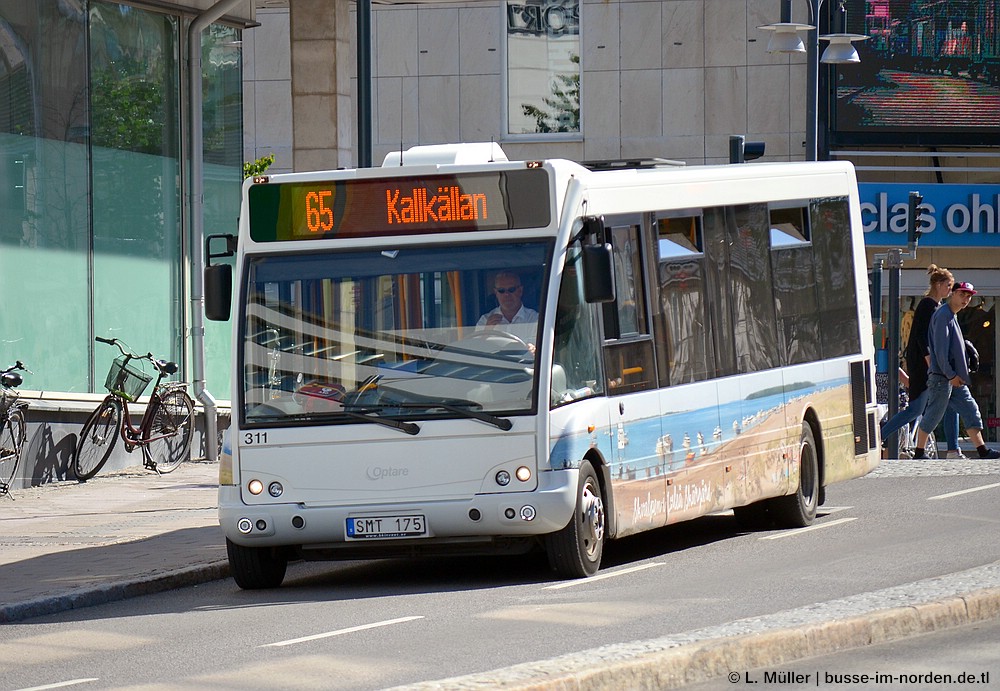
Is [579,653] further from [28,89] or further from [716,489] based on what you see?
[28,89]

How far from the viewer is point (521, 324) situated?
1101 cm

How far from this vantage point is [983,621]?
29.6 feet

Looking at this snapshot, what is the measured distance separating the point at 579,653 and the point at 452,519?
3.38m

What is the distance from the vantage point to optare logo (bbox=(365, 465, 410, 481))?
11039 mm

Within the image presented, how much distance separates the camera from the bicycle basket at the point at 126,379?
775 inches

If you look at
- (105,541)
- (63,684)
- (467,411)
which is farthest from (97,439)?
(63,684)

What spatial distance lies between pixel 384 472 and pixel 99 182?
10.3 metres

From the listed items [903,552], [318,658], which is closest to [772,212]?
[903,552]

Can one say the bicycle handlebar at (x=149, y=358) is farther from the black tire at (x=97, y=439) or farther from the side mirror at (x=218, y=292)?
the side mirror at (x=218, y=292)

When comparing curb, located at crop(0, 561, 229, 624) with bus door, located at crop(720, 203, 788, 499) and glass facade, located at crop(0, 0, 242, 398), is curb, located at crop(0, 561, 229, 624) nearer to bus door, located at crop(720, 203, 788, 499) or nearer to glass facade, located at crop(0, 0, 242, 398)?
bus door, located at crop(720, 203, 788, 499)

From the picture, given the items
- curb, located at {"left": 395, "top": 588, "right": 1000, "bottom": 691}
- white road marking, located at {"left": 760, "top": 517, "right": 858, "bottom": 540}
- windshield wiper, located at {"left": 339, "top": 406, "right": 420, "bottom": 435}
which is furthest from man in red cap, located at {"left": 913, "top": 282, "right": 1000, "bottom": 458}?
curb, located at {"left": 395, "top": 588, "right": 1000, "bottom": 691}

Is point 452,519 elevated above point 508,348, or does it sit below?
below

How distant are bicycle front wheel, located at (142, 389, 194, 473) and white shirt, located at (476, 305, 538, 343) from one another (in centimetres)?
957

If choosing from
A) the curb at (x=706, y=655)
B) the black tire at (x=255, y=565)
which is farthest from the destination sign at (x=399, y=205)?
the curb at (x=706, y=655)
